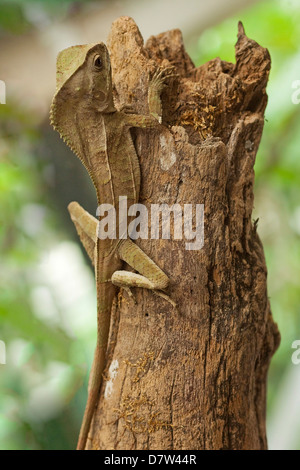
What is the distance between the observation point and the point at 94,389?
2.93 meters

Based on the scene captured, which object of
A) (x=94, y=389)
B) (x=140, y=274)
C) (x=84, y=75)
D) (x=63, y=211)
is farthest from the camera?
(x=63, y=211)

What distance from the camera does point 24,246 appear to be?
3.75m

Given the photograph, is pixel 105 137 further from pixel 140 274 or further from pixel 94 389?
pixel 94 389

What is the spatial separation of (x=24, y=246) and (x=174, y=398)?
6.25ft

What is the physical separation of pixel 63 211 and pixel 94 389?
1541mm

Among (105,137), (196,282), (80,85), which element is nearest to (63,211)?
(105,137)

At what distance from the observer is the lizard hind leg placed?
2561 mm

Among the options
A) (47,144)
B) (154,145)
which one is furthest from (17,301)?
(154,145)

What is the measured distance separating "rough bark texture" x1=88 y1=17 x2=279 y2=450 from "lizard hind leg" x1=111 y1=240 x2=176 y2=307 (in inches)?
2.8

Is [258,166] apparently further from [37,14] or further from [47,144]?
[37,14]

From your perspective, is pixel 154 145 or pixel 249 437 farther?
pixel 249 437

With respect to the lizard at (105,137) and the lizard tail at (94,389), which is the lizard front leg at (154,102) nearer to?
the lizard at (105,137)

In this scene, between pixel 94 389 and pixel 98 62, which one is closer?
pixel 98 62

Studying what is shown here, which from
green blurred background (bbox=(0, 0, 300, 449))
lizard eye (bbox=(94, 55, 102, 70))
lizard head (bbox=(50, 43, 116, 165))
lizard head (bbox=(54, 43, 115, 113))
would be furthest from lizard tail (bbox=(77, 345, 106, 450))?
lizard eye (bbox=(94, 55, 102, 70))
